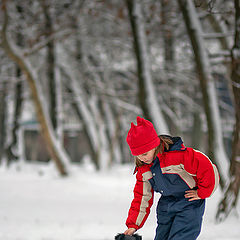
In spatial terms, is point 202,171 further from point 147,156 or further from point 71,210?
point 71,210

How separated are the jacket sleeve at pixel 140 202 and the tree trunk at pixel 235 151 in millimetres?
3022

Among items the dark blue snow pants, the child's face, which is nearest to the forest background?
the dark blue snow pants

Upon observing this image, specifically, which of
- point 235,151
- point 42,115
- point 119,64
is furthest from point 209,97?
point 119,64

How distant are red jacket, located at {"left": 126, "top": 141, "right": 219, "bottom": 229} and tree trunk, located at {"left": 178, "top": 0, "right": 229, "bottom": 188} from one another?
13.3 feet

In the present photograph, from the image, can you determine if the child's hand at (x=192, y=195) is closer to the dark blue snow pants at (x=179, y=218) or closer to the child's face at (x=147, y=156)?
the dark blue snow pants at (x=179, y=218)

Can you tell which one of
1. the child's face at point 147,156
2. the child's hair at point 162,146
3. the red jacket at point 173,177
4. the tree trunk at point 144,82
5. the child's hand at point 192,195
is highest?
the tree trunk at point 144,82

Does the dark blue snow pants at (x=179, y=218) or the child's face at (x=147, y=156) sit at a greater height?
the child's face at (x=147, y=156)

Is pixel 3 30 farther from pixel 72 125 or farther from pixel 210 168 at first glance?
pixel 72 125

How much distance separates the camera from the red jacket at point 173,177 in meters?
2.65

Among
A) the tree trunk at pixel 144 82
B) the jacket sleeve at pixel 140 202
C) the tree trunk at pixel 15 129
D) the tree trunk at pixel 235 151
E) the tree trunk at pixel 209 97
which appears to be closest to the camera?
the jacket sleeve at pixel 140 202

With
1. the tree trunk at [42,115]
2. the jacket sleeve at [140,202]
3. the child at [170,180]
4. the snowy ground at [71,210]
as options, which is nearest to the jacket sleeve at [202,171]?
the child at [170,180]

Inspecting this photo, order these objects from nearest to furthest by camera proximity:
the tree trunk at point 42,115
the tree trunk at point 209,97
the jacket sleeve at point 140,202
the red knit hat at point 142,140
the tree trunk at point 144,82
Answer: the red knit hat at point 142,140 → the jacket sleeve at point 140,202 → the tree trunk at point 209,97 → the tree trunk at point 144,82 → the tree trunk at point 42,115

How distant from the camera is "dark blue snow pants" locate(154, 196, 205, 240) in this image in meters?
2.73

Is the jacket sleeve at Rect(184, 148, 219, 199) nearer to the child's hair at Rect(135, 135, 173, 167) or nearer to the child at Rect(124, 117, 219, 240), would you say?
the child at Rect(124, 117, 219, 240)
